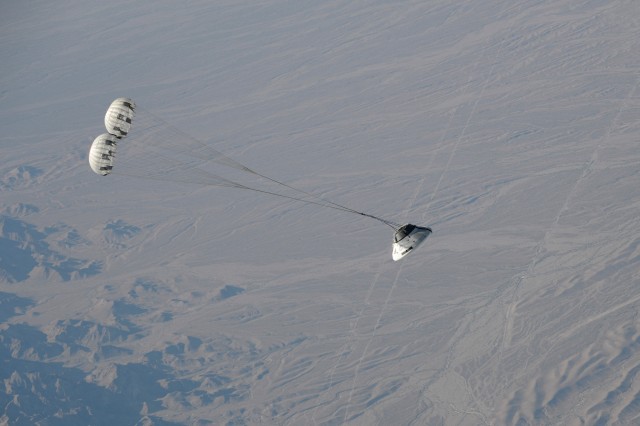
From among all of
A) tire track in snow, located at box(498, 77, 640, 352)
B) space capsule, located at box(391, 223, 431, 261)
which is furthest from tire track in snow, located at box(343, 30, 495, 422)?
space capsule, located at box(391, 223, 431, 261)

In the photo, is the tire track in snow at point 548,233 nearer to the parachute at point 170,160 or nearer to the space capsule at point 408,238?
the parachute at point 170,160

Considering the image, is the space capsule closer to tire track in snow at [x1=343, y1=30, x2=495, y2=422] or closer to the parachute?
the parachute

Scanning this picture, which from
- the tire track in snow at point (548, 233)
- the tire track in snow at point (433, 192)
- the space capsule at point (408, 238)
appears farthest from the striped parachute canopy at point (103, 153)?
the tire track in snow at point (548, 233)

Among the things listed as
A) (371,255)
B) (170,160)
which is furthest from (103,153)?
(170,160)

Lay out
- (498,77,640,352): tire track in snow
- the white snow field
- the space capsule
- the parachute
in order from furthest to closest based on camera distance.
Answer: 1. (498,77,640,352): tire track in snow
2. the white snow field
3. the parachute
4. the space capsule

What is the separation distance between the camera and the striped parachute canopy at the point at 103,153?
125 feet

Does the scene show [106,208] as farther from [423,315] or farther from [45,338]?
[423,315]

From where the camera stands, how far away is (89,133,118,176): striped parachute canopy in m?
38.2

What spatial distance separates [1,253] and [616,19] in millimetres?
112445

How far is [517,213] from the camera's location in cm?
11881

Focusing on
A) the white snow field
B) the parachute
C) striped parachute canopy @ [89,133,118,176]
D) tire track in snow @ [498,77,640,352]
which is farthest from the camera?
tire track in snow @ [498,77,640,352]

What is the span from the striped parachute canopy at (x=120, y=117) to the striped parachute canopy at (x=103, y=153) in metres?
0.44

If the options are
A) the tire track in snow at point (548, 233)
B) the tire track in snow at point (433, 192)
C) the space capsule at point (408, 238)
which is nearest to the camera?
the space capsule at point (408, 238)

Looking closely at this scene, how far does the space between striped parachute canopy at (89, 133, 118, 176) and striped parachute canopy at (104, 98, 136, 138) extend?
443 mm
